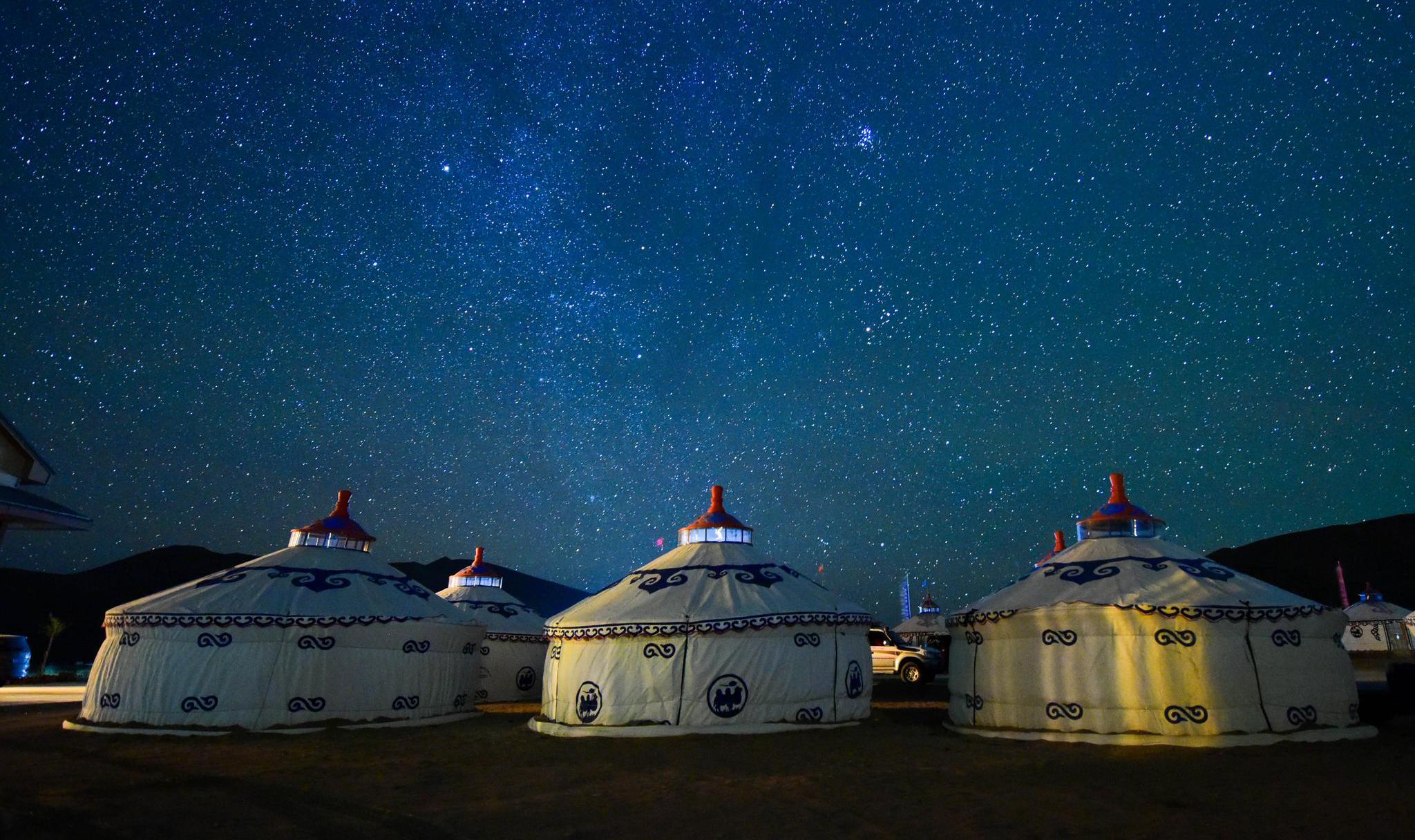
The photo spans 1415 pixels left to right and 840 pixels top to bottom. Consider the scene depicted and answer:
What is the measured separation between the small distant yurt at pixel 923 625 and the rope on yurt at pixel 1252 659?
67.8 feet

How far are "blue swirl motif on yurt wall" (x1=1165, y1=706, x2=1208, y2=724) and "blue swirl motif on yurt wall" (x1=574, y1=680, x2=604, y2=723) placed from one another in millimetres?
5703

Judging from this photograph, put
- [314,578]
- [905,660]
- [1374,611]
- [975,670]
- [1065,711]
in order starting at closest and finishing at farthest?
[1065,711] < [975,670] < [314,578] < [905,660] < [1374,611]

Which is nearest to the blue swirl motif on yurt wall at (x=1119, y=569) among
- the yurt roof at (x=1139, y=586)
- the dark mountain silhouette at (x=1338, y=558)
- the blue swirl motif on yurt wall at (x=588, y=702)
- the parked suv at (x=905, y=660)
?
the yurt roof at (x=1139, y=586)

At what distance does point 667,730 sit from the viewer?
26.4 feet

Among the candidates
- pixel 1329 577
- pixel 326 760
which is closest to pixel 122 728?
pixel 326 760

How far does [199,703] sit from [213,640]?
70cm

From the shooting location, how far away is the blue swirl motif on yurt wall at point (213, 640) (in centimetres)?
874

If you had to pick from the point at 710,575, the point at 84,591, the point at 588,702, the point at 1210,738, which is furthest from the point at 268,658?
the point at 84,591

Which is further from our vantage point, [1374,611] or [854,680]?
[1374,611]

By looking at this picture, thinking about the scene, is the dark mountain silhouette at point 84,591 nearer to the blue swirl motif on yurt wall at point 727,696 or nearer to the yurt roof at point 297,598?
the yurt roof at point 297,598

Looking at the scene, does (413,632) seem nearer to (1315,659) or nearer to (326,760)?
(326,760)

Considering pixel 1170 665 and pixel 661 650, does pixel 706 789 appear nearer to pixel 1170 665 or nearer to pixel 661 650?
pixel 661 650

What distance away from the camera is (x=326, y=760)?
22.4ft

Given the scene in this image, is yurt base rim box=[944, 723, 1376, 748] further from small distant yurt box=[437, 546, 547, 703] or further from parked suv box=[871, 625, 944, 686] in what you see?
parked suv box=[871, 625, 944, 686]
